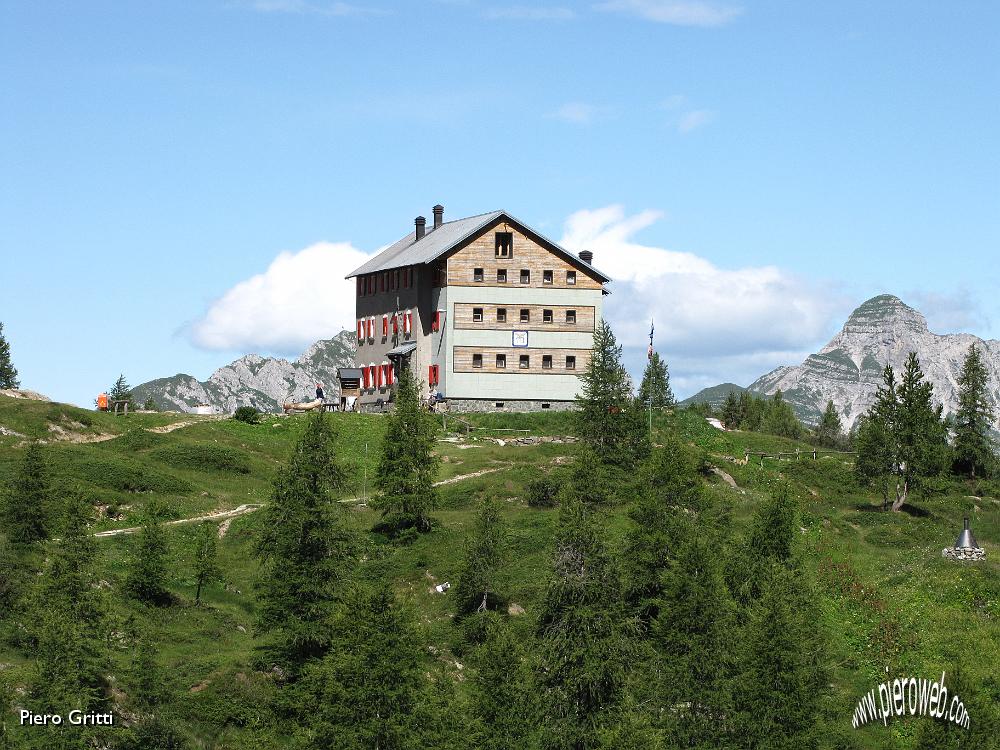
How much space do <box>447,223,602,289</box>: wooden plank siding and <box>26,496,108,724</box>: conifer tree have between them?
160ft

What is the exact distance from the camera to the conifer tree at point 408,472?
53281 mm

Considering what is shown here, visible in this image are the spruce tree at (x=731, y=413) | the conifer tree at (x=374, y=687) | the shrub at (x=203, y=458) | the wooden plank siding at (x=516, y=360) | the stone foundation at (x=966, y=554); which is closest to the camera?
the conifer tree at (x=374, y=687)

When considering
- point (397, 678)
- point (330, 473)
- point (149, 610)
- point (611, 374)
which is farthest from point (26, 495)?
point (611, 374)

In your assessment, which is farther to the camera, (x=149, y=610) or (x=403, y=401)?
(x=403, y=401)

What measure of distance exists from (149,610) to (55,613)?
11272 mm

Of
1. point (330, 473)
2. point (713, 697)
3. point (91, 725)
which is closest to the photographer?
point (91, 725)

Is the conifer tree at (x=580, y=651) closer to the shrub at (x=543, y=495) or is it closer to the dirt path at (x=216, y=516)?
the shrub at (x=543, y=495)

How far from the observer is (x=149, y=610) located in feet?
142

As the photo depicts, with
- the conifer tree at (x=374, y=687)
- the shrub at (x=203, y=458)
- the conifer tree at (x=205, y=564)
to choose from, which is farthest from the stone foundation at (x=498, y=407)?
the conifer tree at (x=374, y=687)

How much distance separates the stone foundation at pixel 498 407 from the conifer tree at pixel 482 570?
36.1 m

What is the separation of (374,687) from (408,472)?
22.7 meters

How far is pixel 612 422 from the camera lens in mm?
57938

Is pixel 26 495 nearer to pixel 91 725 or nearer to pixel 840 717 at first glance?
pixel 91 725

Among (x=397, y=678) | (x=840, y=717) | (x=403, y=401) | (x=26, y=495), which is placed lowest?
(x=840, y=717)
